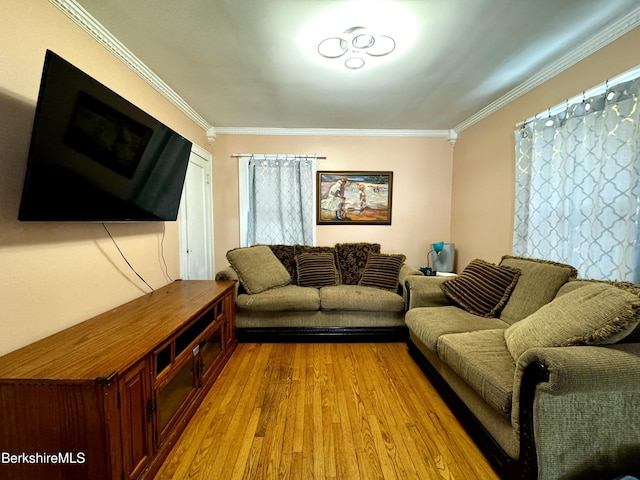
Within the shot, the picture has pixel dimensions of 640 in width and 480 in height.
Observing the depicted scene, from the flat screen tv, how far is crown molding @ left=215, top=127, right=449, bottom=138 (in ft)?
5.27

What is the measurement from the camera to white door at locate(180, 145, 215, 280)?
286 cm

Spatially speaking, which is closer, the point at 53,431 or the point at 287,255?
the point at 53,431

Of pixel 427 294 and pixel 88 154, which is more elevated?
pixel 88 154

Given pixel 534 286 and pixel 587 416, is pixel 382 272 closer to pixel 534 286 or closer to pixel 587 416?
pixel 534 286

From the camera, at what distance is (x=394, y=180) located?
3611mm

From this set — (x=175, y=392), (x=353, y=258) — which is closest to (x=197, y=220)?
(x=353, y=258)

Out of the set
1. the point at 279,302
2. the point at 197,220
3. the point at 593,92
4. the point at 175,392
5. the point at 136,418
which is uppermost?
the point at 593,92

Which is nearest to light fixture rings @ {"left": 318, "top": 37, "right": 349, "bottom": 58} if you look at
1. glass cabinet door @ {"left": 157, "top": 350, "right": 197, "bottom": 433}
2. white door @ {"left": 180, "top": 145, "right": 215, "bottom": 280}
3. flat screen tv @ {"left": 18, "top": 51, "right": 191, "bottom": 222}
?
flat screen tv @ {"left": 18, "top": 51, "right": 191, "bottom": 222}

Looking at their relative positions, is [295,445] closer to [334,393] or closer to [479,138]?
[334,393]

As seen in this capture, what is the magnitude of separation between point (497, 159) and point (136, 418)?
352 centimetres

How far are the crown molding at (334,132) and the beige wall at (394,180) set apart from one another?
0.05 meters

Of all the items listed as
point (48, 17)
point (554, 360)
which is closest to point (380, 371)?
point (554, 360)

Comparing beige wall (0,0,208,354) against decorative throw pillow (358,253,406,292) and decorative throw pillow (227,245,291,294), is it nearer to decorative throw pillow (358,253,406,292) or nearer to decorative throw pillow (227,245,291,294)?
decorative throw pillow (227,245,291,294)

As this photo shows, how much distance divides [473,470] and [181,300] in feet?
6.74
